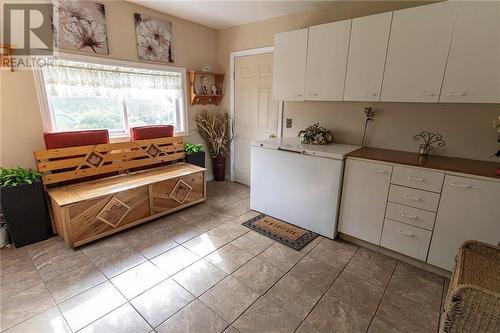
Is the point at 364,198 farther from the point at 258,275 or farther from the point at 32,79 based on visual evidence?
the point at 32,79

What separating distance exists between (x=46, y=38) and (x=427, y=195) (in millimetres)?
3706

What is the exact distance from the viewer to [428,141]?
2355mm

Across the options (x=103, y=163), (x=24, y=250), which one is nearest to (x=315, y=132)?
(x=103, y=163)

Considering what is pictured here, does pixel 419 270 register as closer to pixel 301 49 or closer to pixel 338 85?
pixel 338 85

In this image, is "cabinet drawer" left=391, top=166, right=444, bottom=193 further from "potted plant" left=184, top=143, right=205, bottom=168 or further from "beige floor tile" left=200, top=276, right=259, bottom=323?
"potted plant" left=184, top=143, right=205, bottom=168

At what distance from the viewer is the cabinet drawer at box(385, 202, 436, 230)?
1.97 m

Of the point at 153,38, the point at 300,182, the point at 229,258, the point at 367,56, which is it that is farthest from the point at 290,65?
the point at 229,258

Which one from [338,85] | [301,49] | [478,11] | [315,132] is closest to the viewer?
[478,11]

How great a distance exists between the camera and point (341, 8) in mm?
2678

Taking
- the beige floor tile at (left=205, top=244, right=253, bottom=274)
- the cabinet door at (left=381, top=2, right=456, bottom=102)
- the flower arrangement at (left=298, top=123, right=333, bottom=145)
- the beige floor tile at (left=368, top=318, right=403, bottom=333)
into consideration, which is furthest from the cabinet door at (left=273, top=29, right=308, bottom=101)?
the beige floor tile at (left=368, top=318, right=403, bottom=333)

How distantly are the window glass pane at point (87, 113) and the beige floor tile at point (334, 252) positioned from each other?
2690 mm

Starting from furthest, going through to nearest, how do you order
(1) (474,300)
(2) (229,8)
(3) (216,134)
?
(3) (216,134), (2) (229,8), (1) (474,300)

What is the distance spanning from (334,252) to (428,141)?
1401 millimetres

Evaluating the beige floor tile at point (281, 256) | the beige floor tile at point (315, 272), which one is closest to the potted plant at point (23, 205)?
the beige floor tile at point (281, 256)
